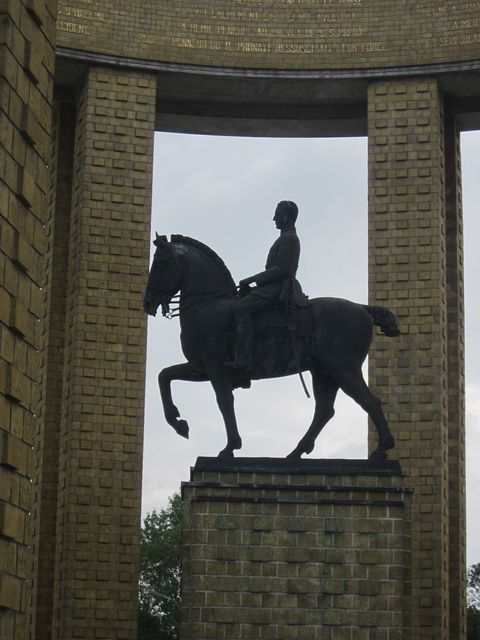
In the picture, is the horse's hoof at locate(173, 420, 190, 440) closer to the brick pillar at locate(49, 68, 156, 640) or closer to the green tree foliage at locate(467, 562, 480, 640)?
the brick pillar at locate(49, 68, 156, 640)

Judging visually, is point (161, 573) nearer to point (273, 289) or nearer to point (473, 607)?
point (473, 607)

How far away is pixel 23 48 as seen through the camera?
33.9ft

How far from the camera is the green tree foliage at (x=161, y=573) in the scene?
1645 inches

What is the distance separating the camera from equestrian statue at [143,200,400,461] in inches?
680

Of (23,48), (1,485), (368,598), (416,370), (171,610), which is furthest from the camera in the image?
(171,610)

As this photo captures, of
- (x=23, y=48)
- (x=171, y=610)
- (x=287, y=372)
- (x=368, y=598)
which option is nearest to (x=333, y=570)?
(x=368, y=598)

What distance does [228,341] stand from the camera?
17453 millimetres

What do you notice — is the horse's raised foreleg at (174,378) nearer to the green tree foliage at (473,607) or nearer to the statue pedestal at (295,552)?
the statue pedestal at (295,552)

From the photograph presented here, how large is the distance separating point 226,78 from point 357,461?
25.1 feet

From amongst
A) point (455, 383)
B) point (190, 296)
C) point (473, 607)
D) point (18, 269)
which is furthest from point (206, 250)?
point (473, 607)

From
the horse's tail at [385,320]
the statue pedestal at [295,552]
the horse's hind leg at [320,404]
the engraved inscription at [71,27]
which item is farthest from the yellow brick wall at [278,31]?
the statue pedestal at [295,552]

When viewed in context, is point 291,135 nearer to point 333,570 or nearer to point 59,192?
point 59,192

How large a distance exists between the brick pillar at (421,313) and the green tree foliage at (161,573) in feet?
67.4

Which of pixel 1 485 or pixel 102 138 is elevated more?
pixel 102 138
